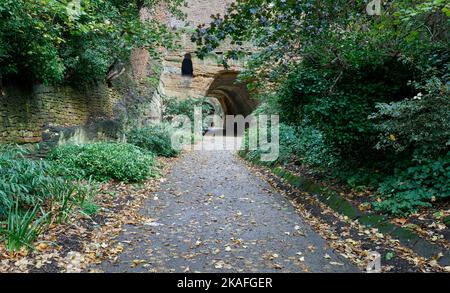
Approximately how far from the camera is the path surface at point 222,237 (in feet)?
11.6

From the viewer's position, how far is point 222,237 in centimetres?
442

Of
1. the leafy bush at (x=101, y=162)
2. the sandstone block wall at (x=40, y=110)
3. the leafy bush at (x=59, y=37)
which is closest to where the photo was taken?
the leafy bush at (x=59, y=37)

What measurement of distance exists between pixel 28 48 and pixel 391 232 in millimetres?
7219

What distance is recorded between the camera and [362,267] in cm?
346

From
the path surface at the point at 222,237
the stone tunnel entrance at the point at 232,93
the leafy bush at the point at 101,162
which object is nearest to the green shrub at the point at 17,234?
the path surface at the point at 222,237

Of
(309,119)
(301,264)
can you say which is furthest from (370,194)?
(301,264)

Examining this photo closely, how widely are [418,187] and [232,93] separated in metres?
24.0

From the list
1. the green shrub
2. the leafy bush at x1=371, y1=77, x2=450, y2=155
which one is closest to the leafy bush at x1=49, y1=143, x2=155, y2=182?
the green shrub

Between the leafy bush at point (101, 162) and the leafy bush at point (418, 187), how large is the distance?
523cm

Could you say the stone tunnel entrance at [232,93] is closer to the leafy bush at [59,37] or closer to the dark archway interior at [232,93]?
the dark archway interior at [232,93]

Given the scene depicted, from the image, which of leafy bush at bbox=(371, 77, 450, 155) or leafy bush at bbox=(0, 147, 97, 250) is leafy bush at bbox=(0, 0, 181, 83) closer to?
leafy bush at bbox=(0, 147, 97, 250)

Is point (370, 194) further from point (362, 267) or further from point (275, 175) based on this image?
point (275, 175)

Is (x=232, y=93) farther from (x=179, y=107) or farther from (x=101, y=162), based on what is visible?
(x=101, y=162)
